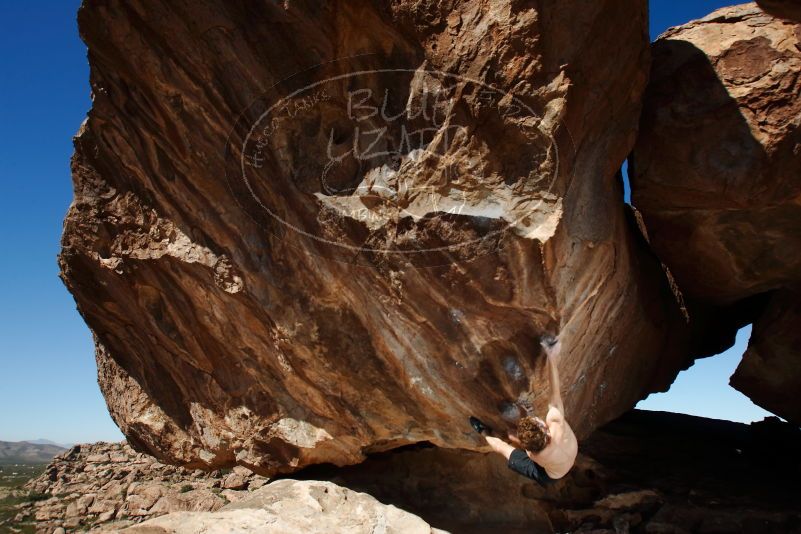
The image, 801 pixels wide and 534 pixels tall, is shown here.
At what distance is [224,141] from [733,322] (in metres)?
8.43

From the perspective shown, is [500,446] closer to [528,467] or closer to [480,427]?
[480,427]

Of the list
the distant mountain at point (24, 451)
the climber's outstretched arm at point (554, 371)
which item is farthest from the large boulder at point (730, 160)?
the distant mountain at point (24, 451)

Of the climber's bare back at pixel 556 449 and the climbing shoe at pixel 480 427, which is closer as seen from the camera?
the climber's bare back at pixel 556 449

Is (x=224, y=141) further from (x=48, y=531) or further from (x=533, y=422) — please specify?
(x=48, y=531)

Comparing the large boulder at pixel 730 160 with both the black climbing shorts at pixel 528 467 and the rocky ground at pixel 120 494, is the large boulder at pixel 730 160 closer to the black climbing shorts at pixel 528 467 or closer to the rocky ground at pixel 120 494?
the black climbing shorts at pixel 528 467

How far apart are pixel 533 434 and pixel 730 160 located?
3458 mm

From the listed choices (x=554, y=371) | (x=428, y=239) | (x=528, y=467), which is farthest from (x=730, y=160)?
(x=528, y=467)

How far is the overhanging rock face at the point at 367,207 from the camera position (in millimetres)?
4789

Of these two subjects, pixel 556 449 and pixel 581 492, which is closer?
pixel 556 449

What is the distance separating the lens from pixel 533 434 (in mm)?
4926

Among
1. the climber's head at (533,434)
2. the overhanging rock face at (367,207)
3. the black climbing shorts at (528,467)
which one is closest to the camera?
the overhanging rock face at (367,207)

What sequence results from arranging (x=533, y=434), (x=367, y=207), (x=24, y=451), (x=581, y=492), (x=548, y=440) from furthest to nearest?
1. (x=24, y=451)
2. (x=581, y=492)
3. (x=367, y=207)
4. (x=548, y=440)
5. (x=533, y=434)

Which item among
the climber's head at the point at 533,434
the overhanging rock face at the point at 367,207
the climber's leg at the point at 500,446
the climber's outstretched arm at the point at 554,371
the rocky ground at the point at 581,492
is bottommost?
the rocky ground at the point at 581,492

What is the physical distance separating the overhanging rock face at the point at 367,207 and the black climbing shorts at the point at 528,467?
431mm
